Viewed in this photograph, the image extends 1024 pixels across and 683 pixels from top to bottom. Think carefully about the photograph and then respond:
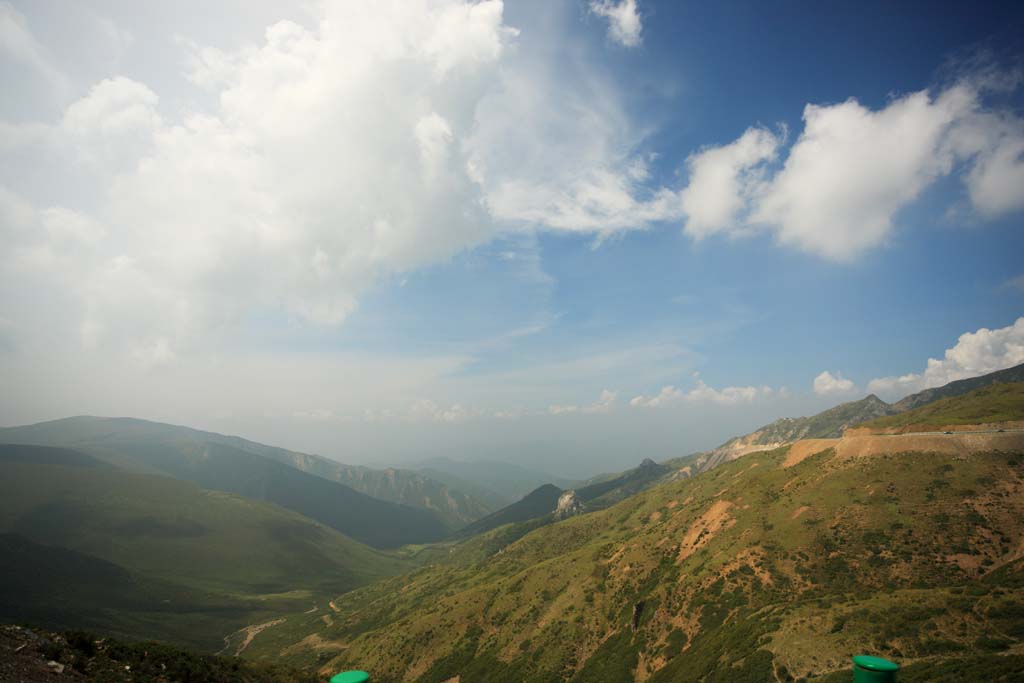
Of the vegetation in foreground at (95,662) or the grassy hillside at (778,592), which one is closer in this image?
the vegetation in foreground at (95,662)

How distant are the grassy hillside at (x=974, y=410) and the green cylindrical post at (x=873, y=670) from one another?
103646mm

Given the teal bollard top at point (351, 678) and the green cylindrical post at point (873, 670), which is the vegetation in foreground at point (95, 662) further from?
the green cylindrical post at point (873, 670)

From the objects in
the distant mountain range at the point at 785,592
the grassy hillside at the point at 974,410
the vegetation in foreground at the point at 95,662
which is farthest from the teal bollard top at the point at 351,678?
the grassy hillside at the point at 974,410

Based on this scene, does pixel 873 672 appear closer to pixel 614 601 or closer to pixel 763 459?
pixel 614 601

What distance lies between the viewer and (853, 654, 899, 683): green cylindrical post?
24422mm

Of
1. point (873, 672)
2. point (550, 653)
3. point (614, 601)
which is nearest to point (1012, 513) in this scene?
point (873, 672)

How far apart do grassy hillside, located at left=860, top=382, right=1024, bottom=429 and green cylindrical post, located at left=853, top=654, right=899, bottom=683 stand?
10365 cm

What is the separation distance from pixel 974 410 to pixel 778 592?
86.8 metres

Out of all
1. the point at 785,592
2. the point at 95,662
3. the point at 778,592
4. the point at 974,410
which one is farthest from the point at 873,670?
the point at 974,410

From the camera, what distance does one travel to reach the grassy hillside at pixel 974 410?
94.8 m

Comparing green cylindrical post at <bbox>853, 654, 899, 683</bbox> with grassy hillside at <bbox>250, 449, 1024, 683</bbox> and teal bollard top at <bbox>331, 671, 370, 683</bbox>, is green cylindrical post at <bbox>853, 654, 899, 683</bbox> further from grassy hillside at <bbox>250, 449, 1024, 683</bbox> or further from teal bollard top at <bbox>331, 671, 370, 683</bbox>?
teal bollard top at <bbox>331, 671, 370, 683</bbox>

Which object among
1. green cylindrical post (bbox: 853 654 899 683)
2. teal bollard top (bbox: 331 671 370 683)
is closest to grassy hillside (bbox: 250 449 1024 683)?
green cylindrical post (bbox: 853 654 899 683)

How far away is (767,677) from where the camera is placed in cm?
4625

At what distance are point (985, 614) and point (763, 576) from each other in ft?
101
